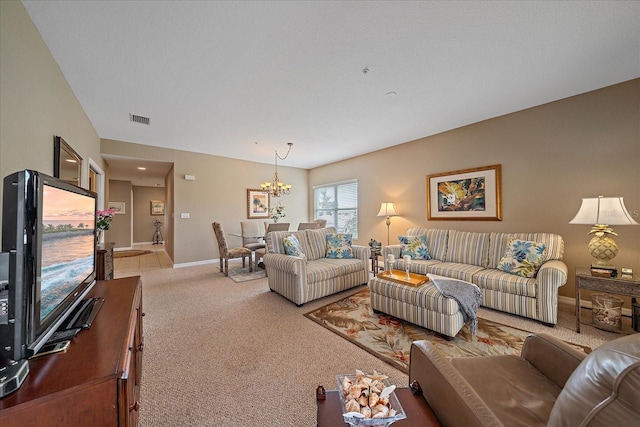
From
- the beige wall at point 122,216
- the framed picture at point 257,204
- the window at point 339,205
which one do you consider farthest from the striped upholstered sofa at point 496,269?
the beige wall at point 122,216

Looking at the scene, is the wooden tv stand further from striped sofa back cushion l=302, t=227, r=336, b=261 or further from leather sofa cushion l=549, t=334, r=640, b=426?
striped sofa back cushion l=302, t=227, r=336, b=261

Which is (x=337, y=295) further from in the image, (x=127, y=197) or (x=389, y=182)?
(x=127, y=197)

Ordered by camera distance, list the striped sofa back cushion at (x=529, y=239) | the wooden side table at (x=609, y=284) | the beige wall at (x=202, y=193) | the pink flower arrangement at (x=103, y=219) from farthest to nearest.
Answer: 1. the beige wall at (x=202, y=193)
2. the striped sofa back cushion at (x=529, y=239)
3. the pink flower arrangement at (x=103, y=219)
4. the wooden side table at (x=609, y=284)

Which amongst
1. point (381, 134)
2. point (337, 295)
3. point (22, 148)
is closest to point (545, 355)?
point (337, 295)

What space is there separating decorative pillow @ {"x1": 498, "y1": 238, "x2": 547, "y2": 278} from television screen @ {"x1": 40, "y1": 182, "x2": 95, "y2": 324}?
3869mm

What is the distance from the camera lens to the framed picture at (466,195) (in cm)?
370

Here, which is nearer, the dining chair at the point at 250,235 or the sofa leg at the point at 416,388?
the sofa leg at the point at 416,388

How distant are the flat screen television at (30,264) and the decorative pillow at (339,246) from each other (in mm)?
3144

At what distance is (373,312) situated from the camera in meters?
2.85

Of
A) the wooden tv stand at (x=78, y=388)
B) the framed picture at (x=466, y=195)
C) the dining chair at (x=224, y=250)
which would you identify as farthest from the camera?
the dining chair at (x=224, y=250)

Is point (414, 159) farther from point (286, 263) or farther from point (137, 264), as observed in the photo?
point (137, 264)

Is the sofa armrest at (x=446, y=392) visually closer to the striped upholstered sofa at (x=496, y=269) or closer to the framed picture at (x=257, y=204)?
the striped upholstered sofa at (x=496, y=269)

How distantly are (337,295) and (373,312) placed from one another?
2.42 feet

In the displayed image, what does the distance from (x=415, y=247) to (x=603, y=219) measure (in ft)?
6.48
